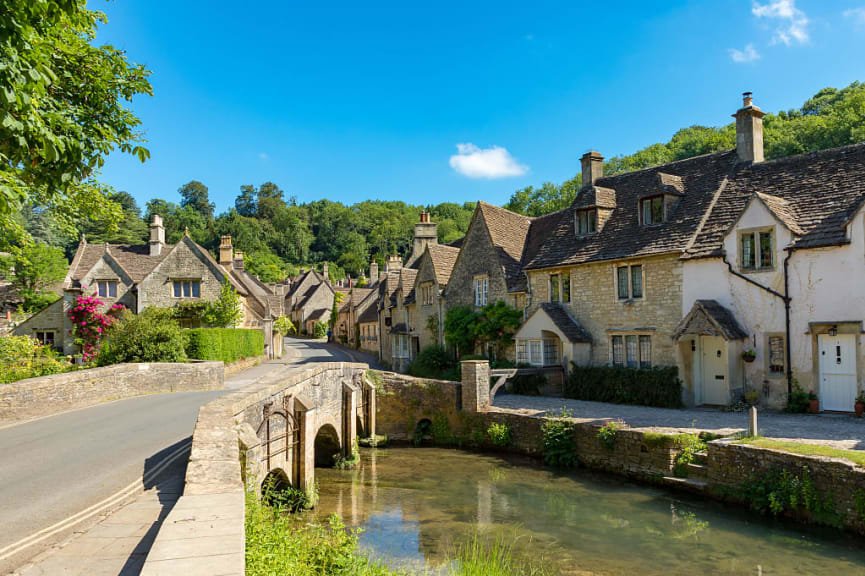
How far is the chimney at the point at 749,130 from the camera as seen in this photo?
22.5 meters

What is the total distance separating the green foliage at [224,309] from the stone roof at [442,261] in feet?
42.8

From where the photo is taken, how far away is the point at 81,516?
7.49 meters

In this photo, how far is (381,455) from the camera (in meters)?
21.5

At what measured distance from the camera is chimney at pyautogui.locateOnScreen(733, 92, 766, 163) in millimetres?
22516

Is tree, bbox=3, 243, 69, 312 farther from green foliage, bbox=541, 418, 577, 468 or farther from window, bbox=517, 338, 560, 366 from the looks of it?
green foliage, bbox=541, 418, 577, 468

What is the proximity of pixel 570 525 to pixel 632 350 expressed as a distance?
11274mm

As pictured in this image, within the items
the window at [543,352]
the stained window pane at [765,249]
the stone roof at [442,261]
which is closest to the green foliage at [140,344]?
the stone roof at [442,261]

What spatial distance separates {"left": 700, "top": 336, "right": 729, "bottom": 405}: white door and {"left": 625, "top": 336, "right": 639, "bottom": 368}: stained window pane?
8.18ft

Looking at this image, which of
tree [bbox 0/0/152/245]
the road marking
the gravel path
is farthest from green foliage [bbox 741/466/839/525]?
tree [bbox 0/0/152/245]

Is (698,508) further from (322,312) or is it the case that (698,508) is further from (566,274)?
(322,312)

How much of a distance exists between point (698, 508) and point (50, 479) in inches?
523

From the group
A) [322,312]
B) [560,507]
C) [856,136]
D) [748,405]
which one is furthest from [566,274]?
[322,312]

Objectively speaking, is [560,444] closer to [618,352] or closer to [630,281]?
[618,352]

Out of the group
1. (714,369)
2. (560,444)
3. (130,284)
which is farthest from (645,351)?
(130,284)
